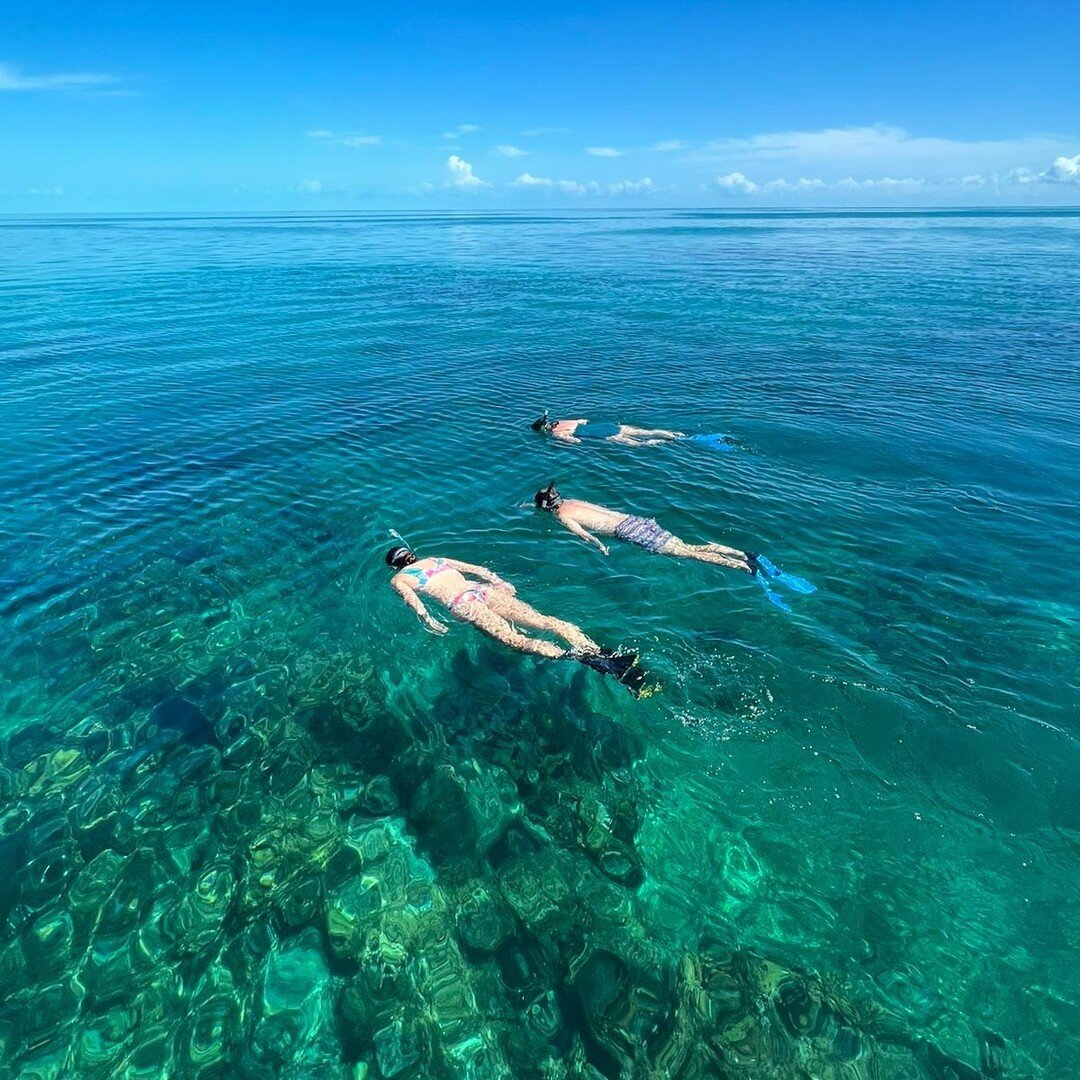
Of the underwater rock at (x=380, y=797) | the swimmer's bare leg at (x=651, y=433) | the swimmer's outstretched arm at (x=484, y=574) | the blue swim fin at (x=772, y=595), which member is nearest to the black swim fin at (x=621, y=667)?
the swimmer's outstretched arm at (x=484, y=574)

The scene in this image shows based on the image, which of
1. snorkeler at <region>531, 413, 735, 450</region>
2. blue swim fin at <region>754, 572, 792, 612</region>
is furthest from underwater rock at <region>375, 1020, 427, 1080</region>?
snorkeler at <region>531, 413, 735, 450</region>

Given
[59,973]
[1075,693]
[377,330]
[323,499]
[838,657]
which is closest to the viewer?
[59,973]

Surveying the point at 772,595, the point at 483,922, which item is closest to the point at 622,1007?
the point at 483,922

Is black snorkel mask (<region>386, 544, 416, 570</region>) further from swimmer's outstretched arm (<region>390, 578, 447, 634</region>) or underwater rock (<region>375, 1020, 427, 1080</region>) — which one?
underwater rock (<region>375, 1020, 427, 1080</region>)

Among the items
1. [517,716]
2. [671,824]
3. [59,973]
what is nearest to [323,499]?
[517,716]

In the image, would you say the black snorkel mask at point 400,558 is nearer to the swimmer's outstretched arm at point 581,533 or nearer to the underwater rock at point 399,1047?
the swimmer's outstretched arm at point 581,533

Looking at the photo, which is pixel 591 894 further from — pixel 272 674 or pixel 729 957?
pixel 272 674
